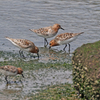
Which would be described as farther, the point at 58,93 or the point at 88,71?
the point at 58,93

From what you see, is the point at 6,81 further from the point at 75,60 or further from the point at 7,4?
the point at 7,4

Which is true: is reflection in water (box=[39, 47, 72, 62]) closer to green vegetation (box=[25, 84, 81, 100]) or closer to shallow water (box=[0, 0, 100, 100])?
shallow water (box=[0, 0, 100, 100])

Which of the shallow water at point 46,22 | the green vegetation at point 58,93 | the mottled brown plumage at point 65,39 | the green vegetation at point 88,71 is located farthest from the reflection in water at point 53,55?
the green vegetation at point 88,71

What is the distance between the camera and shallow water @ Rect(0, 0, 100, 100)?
11133 mm

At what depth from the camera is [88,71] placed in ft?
25.6

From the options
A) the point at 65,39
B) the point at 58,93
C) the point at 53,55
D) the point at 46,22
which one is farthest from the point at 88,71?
the point at 46,22

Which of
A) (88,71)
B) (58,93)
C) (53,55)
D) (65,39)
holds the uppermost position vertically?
(88,71)

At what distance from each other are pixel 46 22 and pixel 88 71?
13455 mm

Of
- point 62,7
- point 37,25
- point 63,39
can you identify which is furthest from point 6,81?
point 62,7

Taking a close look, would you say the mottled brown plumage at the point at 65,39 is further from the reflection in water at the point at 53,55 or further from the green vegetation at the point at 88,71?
the green vegetation at the point at 88,71

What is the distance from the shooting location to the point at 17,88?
997 centimetres

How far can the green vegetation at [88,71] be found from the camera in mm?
7527

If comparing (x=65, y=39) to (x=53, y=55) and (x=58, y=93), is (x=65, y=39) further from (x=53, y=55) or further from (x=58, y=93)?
(x=58, y=93)

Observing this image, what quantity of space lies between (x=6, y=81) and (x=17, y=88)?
0.71 m
